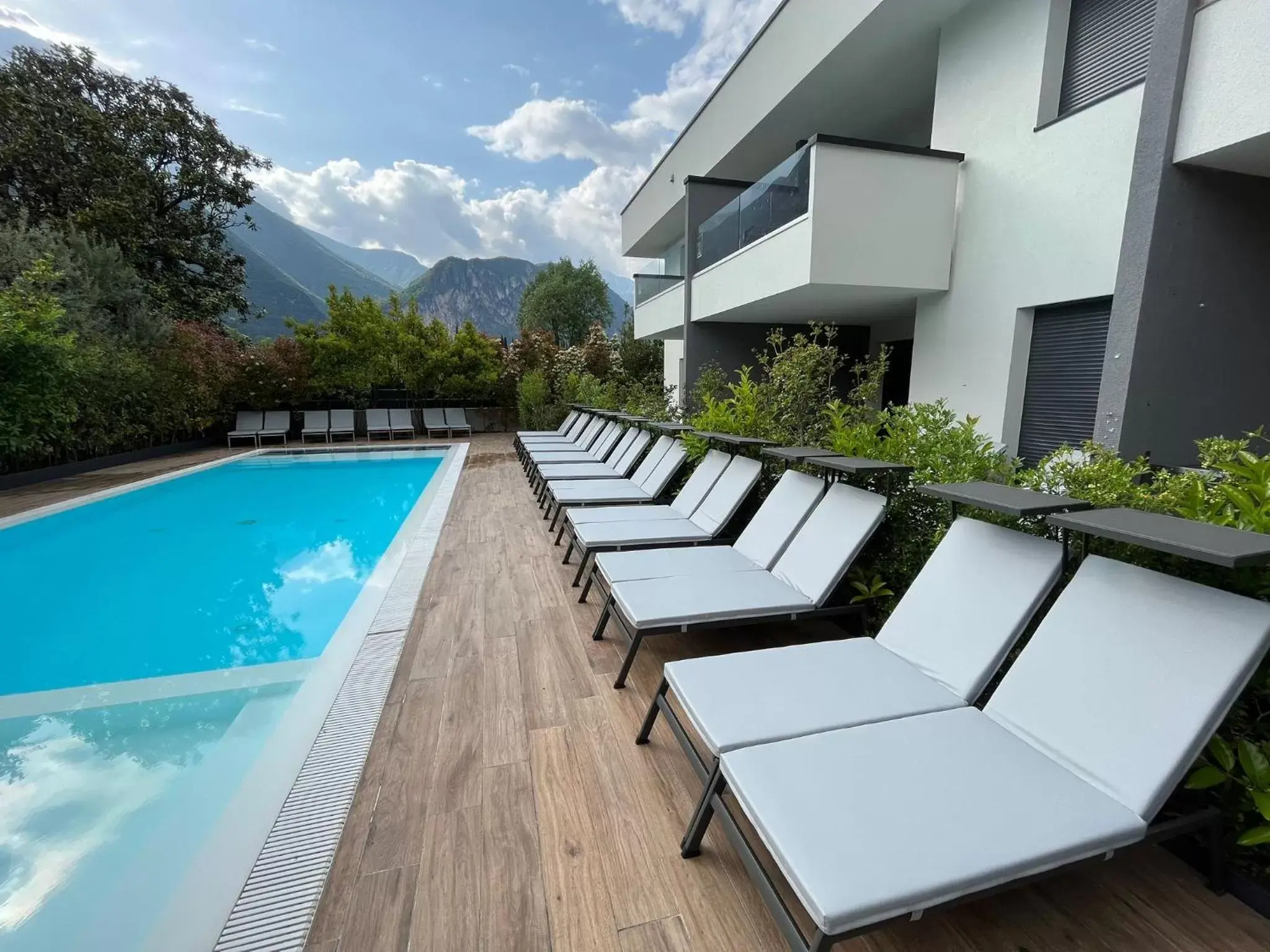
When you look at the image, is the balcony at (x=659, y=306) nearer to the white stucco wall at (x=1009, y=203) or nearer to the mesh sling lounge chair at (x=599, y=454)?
the mesh sling lounge chair at (x=599, y=454)

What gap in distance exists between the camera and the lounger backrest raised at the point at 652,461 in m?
5.36

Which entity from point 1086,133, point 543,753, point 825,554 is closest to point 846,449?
point 825,554

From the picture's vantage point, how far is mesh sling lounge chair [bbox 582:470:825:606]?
303cm

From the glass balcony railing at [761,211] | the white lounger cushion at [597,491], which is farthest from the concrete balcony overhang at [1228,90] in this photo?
the white lounger cushion at [597,491]

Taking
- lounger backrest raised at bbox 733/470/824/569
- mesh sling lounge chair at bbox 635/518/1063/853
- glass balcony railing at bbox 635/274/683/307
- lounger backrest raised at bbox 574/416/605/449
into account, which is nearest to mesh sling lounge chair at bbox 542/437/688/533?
lounger backrest raised at bbox 733/470/824/569

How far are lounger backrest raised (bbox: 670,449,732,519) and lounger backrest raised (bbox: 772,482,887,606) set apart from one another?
120 cm

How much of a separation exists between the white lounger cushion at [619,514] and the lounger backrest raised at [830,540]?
4.36 ft

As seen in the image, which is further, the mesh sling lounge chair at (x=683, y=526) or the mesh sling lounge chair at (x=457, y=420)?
the mesh sling lounge chair at (x=457, y=420)

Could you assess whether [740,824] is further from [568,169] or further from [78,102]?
[568,169]

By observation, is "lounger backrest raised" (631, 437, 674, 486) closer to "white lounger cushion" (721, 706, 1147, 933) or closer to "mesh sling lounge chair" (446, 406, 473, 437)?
"white lounger cushion" (721, 706, 1147, 933)

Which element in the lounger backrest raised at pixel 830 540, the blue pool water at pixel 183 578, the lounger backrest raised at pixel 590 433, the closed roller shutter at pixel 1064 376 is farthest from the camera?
the lounger backrest raised at pixel 590 433

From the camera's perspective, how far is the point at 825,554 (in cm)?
275

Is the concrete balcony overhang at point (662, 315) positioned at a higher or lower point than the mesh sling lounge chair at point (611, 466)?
higher

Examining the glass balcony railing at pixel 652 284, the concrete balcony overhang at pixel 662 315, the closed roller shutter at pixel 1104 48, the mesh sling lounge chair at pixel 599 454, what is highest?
the closed roller shutter at pixel 1104 48
